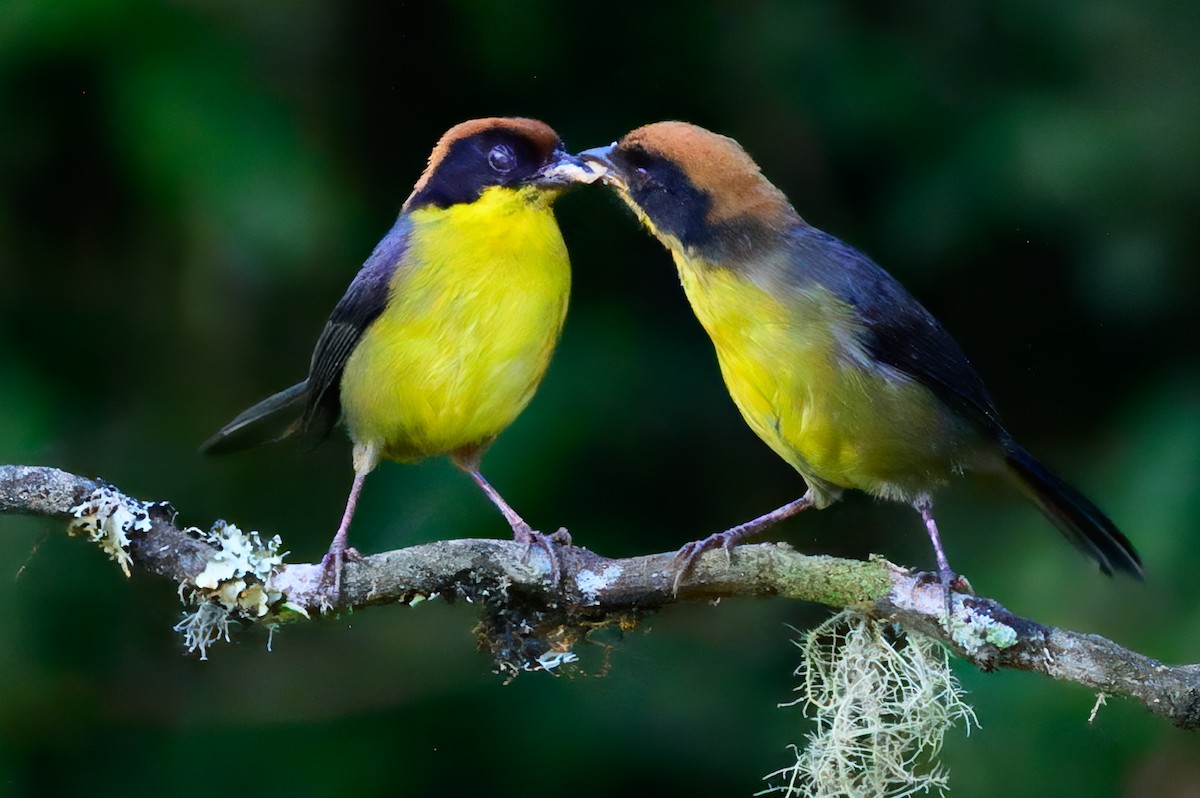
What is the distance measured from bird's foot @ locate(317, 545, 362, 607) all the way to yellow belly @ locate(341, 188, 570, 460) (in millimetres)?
225

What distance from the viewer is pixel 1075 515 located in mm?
2703

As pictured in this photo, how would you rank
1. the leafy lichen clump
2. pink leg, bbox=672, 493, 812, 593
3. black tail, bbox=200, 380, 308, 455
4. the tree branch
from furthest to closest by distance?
black tail, bbox=200, 380, 308, 455 → the leafy lichen clump → pink leg, bbox=672, 493, 812, 593 → the tree branch

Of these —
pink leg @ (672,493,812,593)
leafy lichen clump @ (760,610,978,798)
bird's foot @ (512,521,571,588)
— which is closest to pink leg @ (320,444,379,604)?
bird's foot @ (512,521,571,588)

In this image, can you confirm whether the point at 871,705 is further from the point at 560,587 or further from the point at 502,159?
the point at 502,159

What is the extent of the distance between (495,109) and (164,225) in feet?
2.83

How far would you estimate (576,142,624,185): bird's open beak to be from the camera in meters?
2.31

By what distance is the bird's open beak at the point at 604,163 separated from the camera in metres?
2.31

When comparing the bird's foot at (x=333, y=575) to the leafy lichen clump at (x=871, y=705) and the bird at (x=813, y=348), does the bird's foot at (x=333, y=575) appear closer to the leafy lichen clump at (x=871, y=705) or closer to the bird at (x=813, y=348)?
the bird at (x=813, y=348)

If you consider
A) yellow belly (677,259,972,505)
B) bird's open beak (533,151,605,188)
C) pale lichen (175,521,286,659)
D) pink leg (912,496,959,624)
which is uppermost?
bird's open beak (533,151,605,188)

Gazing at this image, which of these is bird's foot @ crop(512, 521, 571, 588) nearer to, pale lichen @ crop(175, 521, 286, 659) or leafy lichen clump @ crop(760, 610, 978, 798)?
pale lichen @ crop(175, 521, 286, 659)

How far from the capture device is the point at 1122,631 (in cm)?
347

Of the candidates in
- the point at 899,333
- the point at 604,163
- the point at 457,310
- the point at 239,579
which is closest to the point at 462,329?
the point at 457,310

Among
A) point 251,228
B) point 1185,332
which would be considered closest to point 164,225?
point 251,228

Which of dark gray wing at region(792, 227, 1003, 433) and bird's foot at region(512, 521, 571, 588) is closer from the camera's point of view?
bird's foot at region(512, 521, 571, 588)
